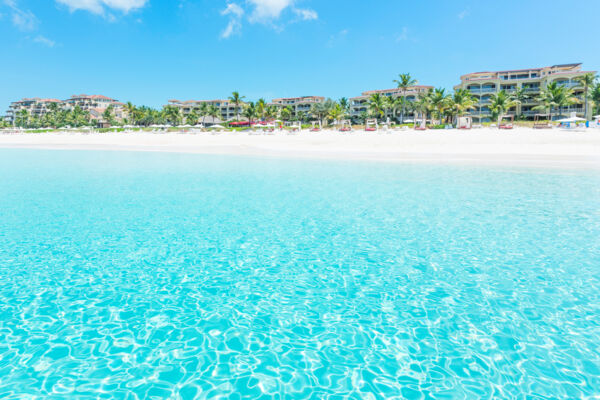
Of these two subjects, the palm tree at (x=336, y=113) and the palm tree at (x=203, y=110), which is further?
the palm tree at (x=203, y=110)

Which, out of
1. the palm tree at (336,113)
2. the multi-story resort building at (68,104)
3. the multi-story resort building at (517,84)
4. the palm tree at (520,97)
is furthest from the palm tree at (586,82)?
the multi-story resort building at (68,104)

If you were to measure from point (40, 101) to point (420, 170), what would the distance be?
17444cm

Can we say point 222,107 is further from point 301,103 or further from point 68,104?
point 68,104

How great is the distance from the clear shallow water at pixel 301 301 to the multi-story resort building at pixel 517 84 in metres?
73.1

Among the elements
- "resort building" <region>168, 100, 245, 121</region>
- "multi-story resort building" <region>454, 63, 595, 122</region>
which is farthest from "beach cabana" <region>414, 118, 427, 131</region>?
→ "resort building" <region>168, 100, 245, 121</region>

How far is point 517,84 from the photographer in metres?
76.6

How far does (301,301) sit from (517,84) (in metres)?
89.1

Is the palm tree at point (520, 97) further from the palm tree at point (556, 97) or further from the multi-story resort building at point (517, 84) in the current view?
the palm tree at point (556, 97)

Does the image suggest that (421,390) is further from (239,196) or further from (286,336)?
(239,196)

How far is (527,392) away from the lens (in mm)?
3959

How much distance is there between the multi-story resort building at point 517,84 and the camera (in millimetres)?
73250

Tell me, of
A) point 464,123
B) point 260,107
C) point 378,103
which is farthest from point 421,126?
point 260,107

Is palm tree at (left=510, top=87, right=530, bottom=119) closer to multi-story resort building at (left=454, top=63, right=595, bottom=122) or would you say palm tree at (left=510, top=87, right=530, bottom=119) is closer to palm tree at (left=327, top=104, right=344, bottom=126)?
multi-story resort building at (left=454, top=63, right=595, bottom=122)

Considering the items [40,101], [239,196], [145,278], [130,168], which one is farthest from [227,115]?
[145,278]
